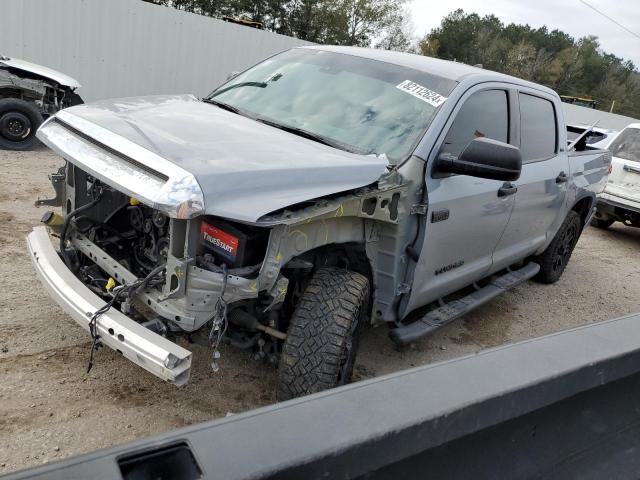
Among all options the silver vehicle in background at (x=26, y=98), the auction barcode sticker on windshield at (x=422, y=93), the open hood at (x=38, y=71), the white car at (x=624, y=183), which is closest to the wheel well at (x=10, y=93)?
the silver vehicle in background at (x=26, y=98)

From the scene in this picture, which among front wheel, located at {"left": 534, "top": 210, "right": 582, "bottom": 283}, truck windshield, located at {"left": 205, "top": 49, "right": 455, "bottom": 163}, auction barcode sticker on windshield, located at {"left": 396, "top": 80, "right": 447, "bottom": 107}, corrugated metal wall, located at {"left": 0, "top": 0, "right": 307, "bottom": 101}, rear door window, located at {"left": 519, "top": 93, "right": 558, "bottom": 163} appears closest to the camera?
truck windshield, located at {"left": 205, "top": 49, "right": 455, "bottom": 163}

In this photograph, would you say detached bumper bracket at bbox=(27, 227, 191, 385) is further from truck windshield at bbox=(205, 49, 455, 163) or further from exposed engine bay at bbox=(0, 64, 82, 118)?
exposed engine bay at bbox=(0, 64, 82, 118)

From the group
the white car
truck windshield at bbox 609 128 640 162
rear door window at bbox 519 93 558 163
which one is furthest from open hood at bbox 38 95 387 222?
truck windshield at bbox 609 128 640 162

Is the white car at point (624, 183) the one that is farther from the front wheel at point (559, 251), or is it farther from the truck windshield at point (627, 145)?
the front wheel at point (559, 251)

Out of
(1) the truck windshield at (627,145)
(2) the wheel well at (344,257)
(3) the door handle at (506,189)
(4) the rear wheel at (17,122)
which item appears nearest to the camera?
(2) the wheel well at (344,257)

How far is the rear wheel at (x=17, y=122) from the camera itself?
8117 millimetres

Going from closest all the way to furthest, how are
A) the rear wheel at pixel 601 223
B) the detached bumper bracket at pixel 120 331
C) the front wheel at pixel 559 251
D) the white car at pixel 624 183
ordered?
the detached bumper bracket at pixel 120 331, the front wheel at pixel 559 251, the white car at pixel 624 183, the rear wheel at pixel 601 223

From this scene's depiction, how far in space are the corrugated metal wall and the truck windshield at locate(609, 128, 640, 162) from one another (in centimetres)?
809

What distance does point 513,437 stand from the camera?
5.45 ft

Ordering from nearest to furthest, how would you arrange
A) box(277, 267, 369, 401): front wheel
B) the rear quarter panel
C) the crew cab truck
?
the crew cab truck
box(277, 267, 369, 401): front wheel
the rear quarter panel

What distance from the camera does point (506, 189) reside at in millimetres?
4160

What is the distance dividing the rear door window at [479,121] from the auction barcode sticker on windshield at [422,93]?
6.7 inches

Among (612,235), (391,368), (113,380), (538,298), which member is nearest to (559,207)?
(538,298)

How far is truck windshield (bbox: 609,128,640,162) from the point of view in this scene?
9.17m
